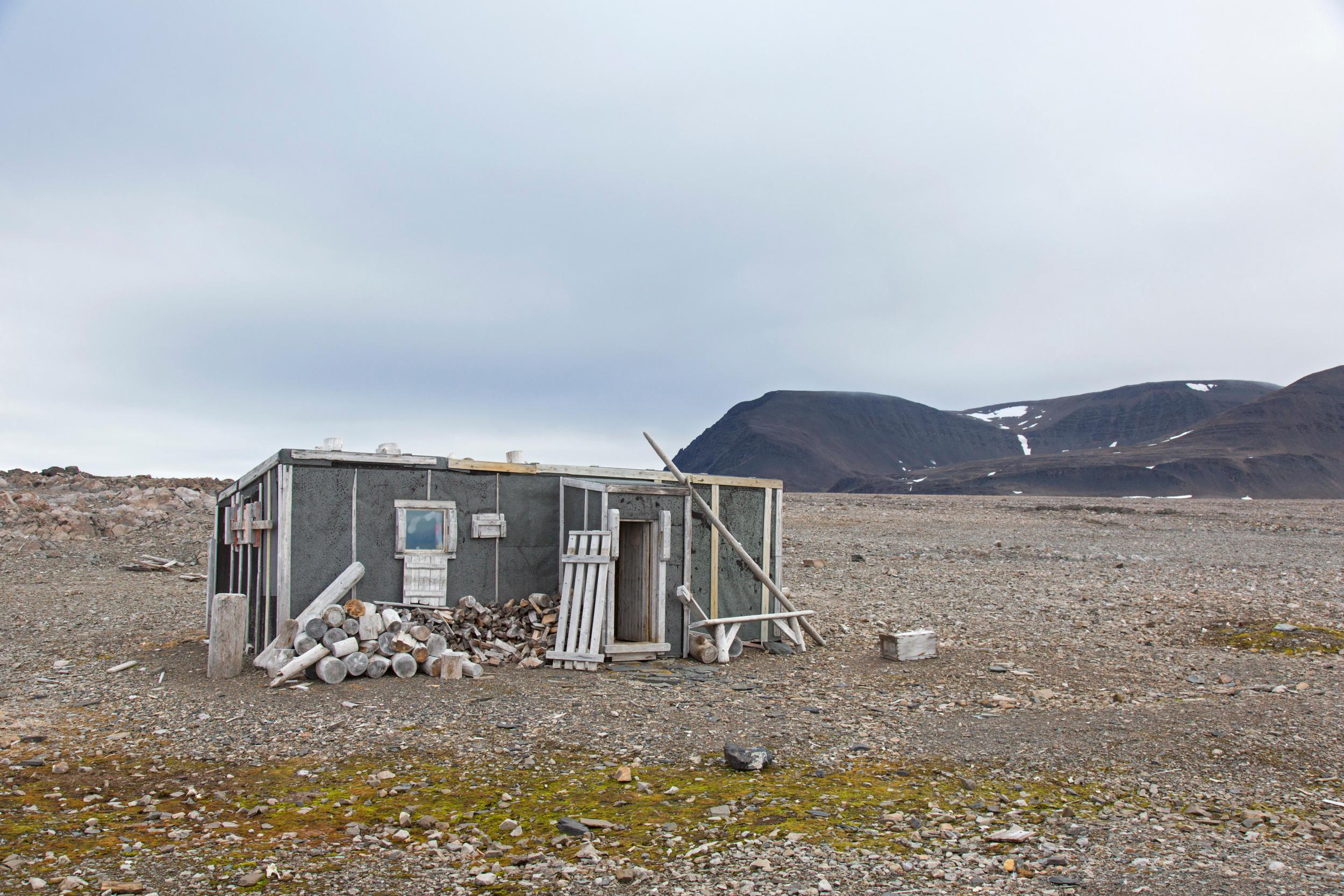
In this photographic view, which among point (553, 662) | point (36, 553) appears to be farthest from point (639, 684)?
point (36, 553)

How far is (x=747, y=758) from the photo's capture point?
27.1 ft

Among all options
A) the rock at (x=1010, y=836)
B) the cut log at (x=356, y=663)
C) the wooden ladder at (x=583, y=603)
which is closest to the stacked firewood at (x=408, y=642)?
the cut log at (x=356, y=663)

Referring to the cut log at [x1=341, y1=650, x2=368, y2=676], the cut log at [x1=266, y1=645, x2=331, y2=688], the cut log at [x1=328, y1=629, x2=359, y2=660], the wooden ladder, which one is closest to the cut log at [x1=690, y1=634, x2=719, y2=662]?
the wooden ladder

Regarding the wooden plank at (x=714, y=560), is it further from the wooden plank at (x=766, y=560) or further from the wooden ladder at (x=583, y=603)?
the wooden ladder at (x=583, y=603)

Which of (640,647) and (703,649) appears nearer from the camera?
(640,647)

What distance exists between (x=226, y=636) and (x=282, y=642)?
0.74m

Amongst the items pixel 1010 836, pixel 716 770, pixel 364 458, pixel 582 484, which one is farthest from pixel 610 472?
pixel 1010 836

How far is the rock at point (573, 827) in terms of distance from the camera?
668cm

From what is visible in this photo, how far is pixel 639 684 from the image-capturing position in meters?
12.0

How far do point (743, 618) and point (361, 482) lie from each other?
640 cm

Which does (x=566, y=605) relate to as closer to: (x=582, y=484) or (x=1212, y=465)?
(x=582, y=484)

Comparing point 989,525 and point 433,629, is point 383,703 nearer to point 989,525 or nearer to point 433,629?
point 433,629

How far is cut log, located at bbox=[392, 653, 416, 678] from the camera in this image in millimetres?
12125

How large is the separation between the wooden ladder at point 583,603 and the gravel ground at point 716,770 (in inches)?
17.7
